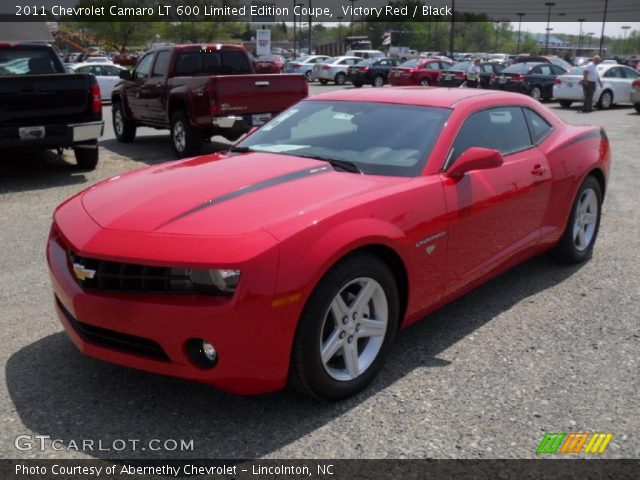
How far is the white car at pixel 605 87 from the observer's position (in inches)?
811

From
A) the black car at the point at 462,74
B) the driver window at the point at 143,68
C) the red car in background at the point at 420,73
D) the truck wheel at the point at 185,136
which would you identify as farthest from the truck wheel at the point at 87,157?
the red car in background at the point at 420,73

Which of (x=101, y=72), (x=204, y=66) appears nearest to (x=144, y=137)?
(x=204, y=66)

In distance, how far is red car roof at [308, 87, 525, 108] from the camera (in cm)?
429

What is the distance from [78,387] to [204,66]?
30.2 feet

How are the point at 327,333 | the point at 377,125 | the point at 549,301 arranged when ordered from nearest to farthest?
the point at 327,333 < the point at 377,125 < the point at 549,301

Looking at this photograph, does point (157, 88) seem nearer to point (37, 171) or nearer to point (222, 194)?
point (37, 171)

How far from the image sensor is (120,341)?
9.78 ft

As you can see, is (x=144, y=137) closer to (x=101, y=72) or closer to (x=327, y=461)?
(x=101, y=72)

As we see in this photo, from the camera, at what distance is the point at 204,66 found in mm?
11641

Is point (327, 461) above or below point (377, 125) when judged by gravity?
below

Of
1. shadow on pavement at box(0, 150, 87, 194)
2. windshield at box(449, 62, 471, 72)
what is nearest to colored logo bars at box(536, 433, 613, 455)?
shadow on pavement at box(0, 150, 87, 194)

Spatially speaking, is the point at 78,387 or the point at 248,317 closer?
the point at 248,317

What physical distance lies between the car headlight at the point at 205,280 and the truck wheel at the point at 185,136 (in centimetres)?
786

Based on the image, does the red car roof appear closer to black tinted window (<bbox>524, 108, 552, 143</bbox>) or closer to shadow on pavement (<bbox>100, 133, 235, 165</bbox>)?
black tinted window (<bbox>524, 108, 552, 143</bbox>)
